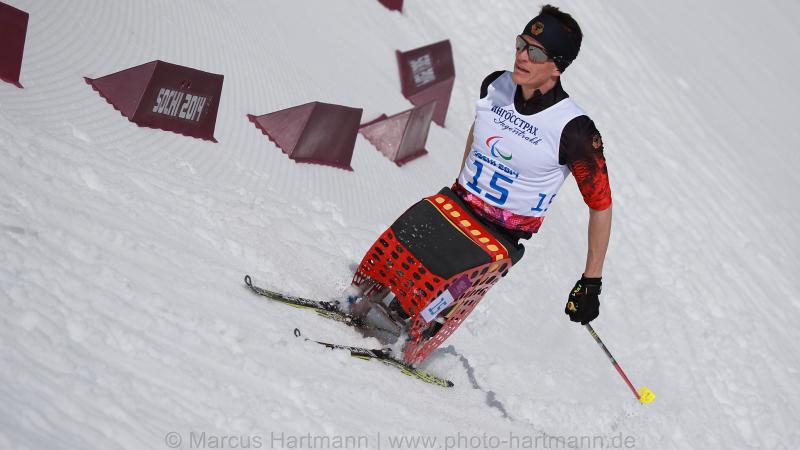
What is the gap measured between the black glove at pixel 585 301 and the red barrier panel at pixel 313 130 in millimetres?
3649

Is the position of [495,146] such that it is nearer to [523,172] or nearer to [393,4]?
[523,172]

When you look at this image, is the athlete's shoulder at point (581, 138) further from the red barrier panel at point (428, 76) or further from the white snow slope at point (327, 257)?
the red barrier panel at point (428, 76)

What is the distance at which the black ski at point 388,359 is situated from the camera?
501 centimetres

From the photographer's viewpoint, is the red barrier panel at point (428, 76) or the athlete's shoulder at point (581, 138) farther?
the red barrier panel at point (428, 76)

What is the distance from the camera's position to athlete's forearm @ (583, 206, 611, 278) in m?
4.94

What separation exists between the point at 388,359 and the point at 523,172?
1319 millimetres

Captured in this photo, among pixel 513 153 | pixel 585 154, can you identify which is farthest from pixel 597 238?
pixel 513 153

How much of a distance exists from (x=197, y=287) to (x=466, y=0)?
34.5ft

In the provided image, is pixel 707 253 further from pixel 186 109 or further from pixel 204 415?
pixel 204 415

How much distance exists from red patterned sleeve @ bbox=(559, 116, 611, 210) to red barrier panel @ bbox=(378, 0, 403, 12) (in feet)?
27.3

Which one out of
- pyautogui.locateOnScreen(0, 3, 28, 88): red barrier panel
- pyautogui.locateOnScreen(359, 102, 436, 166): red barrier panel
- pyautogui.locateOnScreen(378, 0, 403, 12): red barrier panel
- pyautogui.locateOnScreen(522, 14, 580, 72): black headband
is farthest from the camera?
pyautogui.locateOnScreen(378, 0, 403, 12): red barrier panel

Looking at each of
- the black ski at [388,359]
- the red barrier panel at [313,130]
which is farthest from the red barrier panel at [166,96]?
the black ski at [388,359]

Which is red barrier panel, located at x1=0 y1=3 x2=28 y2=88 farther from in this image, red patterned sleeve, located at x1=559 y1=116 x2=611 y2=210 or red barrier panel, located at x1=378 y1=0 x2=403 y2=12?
red barrier panel, located at x1=378 y1=0 x2=403 y2=12

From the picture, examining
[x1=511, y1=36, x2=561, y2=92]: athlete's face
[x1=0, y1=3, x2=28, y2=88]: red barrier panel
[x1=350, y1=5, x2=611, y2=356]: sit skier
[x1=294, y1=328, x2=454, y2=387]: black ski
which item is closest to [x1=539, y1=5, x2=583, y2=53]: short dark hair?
[x1=350, y1=5, x2=611, y2=356]: sit skier
